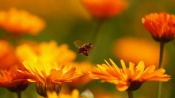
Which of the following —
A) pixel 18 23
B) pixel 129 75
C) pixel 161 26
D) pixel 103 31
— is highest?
pixel 103 31

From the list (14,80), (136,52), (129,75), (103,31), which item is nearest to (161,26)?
(129,75)

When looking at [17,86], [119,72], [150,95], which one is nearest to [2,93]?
[150,95]

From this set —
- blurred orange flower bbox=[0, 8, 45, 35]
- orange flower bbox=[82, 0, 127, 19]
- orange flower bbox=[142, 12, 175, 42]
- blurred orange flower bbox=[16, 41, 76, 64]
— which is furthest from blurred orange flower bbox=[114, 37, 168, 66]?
orange flower bbox=[142, 12, 175, 42]

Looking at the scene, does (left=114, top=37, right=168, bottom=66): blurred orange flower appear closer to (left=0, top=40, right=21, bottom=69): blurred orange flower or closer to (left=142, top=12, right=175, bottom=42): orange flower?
(left=0, top=40, right=21, bottom=69): blurred orange flower

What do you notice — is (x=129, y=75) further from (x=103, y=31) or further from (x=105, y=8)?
(x=103, y=31)

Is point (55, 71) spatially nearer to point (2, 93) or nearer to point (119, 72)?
point (119, 72)

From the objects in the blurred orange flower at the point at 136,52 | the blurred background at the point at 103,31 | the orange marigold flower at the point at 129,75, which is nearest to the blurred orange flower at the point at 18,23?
Answer: the blurred background at the point at 103,31

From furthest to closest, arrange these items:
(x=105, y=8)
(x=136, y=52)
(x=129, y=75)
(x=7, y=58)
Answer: (x=136, y=52) → (x=105, y=8) → (x=7, y=58) → (x=129, y=75)
